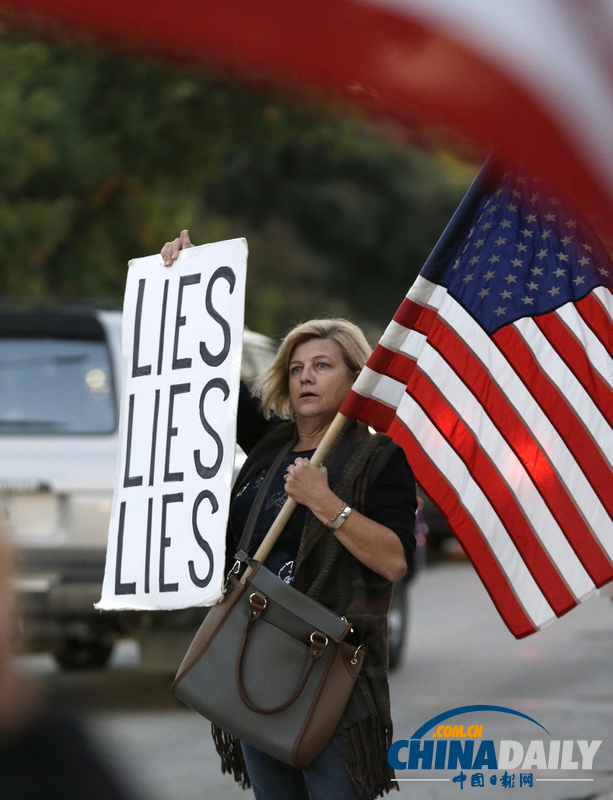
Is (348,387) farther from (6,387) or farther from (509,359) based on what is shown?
(6,387)

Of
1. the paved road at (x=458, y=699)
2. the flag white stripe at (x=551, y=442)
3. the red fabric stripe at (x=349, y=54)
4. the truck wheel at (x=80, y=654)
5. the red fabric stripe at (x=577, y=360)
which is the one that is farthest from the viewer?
the truck wheel at (x=80, y=654)

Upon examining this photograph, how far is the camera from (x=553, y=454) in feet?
13.5

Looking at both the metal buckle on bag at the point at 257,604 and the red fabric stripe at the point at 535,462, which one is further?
the red fabric stripe at the point at 535,462

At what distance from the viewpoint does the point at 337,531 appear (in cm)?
312

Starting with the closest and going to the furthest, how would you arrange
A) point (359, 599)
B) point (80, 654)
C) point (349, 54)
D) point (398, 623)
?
point (349, 54) → point (359, 599) → point (80, 654) → point (398, 623)

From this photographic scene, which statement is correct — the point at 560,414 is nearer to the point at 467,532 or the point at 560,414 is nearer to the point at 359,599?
the point at 467,532

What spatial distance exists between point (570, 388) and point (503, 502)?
0.46 metres

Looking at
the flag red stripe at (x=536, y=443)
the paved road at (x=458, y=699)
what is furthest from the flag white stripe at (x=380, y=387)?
the paved road at (x=458, y=699)

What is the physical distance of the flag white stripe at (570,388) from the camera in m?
4.00

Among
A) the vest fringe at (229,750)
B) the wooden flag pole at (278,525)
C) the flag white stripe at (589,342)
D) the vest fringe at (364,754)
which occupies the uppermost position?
the flag white stripe at (589,342)

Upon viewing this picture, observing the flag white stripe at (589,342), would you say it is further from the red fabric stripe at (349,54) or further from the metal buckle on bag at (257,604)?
the red fabric stripe at (349,54)

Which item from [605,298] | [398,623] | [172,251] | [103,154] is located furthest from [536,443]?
[103,154]

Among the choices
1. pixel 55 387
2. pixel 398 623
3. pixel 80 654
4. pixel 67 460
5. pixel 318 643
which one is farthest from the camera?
pixel 398 623

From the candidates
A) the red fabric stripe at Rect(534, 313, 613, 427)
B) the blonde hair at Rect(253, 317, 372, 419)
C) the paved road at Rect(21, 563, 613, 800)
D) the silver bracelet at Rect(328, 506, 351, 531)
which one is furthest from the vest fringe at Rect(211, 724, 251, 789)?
the paved road at Rect(21, 563, 613, 800)
